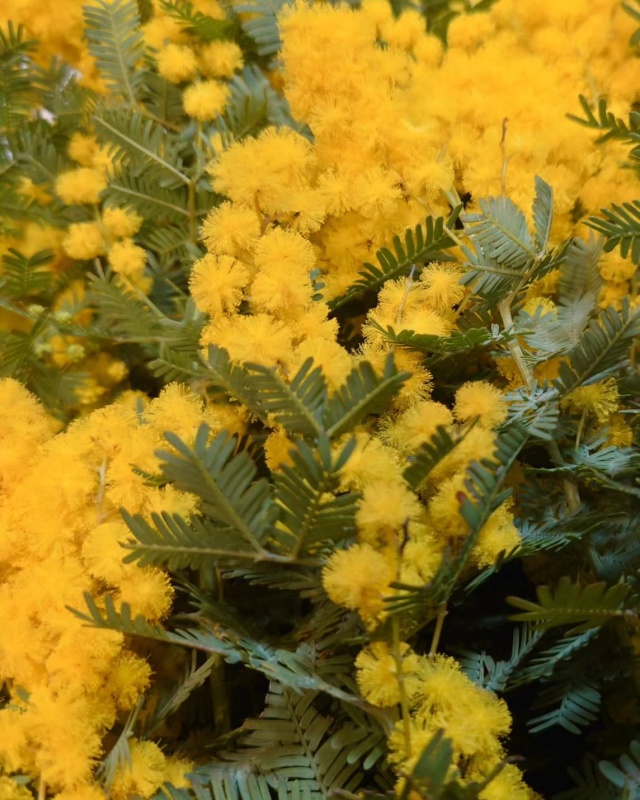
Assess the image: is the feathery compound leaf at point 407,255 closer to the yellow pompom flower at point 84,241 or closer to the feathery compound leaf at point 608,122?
the feathery compound leaf at point 608,122

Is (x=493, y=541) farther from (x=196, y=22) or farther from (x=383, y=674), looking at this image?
(x=196, y=22)

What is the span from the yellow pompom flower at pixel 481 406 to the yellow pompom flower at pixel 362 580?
0.14m

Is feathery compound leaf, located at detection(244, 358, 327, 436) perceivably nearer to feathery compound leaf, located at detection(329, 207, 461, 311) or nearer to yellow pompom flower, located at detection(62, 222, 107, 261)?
feathery compound leaf, located at detection(329, 207, 461, 311)

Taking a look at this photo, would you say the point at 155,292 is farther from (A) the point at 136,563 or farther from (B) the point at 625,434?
(B) the point at 625,434

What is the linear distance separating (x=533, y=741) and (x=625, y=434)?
0.28m

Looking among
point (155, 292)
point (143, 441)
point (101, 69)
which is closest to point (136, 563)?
point (143, 441)

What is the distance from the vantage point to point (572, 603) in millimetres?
446

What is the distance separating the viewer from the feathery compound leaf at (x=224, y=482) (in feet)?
1.55

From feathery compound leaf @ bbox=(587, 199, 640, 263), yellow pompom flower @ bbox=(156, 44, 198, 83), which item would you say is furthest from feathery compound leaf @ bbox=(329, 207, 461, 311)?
yellow pompom flower @ bbox=(156, 44, 198, 83)

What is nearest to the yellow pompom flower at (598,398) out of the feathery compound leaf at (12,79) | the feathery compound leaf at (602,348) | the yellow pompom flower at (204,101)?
the feathery compound leaf at (602,348)

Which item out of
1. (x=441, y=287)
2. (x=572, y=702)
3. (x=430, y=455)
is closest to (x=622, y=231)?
(x=441, y=287)

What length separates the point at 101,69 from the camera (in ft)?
2.72

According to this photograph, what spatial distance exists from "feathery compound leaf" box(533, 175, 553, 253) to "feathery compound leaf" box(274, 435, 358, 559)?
11.6 inches

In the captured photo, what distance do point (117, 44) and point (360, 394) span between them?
1.91 feet
